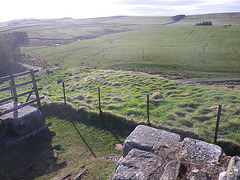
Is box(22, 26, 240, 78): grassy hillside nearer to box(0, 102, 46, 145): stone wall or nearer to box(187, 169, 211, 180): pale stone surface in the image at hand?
box(0, 102, 46, 145): stone wall

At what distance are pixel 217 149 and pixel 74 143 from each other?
7154mm

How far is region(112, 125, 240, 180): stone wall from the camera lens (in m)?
4.83

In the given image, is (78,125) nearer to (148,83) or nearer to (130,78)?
(148,83)

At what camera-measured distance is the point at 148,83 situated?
24047 mm

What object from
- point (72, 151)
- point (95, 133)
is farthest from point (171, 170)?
point (95, 133)

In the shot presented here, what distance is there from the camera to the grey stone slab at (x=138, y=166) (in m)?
5.16

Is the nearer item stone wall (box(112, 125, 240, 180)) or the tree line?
stone wall (box(112, 125, 240, 180))

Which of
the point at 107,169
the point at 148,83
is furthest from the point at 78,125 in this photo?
the point at 148,83

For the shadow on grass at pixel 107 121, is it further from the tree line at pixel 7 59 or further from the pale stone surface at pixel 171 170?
the tree line at pixel 7 59

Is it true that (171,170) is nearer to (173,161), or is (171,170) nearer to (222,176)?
(173,161)

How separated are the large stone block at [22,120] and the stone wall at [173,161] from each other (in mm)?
6313

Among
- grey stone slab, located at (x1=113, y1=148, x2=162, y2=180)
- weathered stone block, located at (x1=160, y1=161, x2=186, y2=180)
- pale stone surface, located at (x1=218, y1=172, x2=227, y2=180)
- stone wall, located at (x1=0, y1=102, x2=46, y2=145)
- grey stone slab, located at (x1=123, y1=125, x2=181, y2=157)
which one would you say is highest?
pale stone surface, located at (x1=218, y1=172, x2=227, y2=180)

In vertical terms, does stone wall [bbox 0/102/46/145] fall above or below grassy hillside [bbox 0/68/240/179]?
above

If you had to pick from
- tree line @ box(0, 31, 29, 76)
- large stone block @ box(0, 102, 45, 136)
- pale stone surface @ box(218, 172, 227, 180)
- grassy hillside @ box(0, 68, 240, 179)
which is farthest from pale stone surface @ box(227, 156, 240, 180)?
tree line @ box(0, 31, 29, 76)
